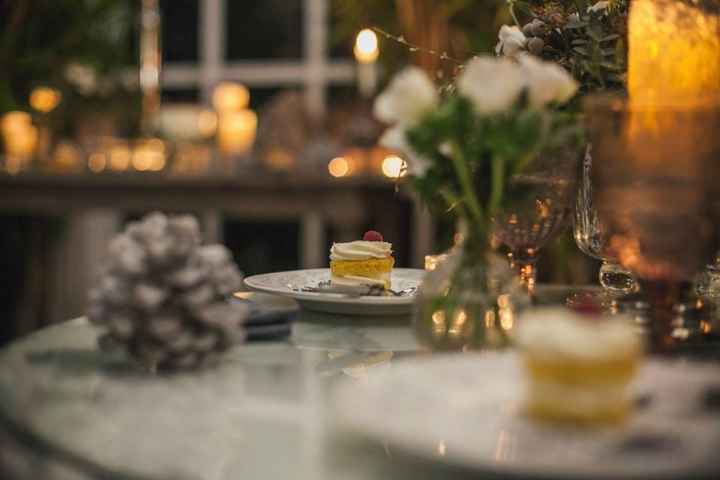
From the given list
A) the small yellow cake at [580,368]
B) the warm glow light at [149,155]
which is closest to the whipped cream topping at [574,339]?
the small yellow cake at [580,368]

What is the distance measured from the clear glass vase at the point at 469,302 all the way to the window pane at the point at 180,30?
6190 millimetres

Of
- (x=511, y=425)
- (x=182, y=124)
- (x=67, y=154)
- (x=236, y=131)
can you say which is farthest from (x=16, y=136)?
(x=511, y=425)

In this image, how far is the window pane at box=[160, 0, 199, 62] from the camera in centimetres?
685

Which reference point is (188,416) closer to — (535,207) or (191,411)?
(191,411)

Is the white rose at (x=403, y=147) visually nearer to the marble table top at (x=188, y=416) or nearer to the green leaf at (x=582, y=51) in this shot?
the marble table top at (x=188, y=416)

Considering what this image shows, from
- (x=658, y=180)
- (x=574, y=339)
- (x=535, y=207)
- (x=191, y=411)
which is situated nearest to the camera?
(x=574, y=339)

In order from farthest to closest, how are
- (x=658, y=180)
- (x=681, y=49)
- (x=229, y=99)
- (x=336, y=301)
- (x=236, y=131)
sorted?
(x=229, y=99)
(x=236, y=131)
(x=336, y=301)
(x=681, y=49)
(x=658, y=180)

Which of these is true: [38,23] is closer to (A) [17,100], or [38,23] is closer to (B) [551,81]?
(A) [17,100]

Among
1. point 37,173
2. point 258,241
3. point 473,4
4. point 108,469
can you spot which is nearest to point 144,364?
point 108,469

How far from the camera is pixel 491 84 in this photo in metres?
0.85

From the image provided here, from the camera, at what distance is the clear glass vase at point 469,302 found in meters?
0.94

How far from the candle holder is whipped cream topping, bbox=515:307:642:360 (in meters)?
0.25

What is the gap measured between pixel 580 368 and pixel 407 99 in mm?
Answer: 301

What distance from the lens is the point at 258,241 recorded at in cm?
676
